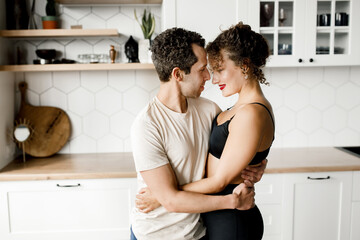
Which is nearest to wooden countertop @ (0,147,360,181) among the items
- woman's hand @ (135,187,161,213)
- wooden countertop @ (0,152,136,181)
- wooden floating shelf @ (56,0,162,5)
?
wooden countertop @ (0,152,136,181)

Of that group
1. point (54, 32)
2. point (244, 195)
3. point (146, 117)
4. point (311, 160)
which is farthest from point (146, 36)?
point (244, 195)

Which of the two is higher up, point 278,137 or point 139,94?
point 139,94

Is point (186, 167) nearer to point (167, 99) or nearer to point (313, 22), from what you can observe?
point (167, 99)

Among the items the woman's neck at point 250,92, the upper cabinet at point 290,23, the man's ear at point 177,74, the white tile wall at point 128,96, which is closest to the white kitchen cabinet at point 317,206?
the white tile wall at point 128,96

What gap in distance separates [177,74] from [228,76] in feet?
0.71

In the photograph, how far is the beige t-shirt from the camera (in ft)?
4.49

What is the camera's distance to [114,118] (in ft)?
9.34

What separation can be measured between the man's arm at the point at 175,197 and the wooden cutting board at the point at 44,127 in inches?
62.6

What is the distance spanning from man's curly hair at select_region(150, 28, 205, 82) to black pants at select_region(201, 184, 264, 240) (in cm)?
54

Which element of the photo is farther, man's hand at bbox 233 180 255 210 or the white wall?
the white wall

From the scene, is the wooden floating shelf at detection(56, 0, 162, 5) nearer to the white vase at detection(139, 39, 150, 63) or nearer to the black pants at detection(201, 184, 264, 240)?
the white vase at detection(139, 39, 150, 63)

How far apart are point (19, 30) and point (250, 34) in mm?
1664

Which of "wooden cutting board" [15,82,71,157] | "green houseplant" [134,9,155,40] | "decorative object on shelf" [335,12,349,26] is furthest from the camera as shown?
"wooden cutting board" [15,82,71,157]

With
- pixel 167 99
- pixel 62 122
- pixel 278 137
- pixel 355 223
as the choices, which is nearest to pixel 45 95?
pixel 62 122
